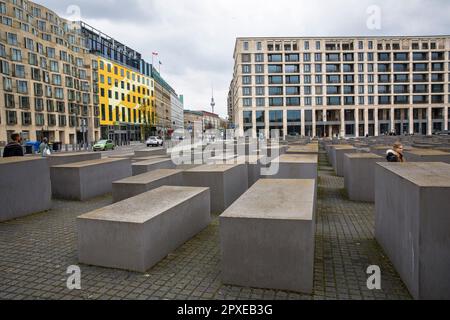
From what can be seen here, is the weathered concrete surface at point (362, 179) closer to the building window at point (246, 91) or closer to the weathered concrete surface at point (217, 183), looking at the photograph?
the weathered concrete surface at point (217, 183)

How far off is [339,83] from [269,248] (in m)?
83.1

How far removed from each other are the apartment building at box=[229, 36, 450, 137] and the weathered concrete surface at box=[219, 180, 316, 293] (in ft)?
244

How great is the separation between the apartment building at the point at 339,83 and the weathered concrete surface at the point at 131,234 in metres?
73.2

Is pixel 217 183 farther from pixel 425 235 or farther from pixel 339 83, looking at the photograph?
pixel 339 83

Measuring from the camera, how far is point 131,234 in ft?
16.8

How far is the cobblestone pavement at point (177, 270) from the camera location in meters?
4.44

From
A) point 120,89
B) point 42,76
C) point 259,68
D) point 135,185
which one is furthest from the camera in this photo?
point 259,68

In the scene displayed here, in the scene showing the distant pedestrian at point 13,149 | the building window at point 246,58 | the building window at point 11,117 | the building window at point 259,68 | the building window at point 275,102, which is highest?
the building window at point 246,58

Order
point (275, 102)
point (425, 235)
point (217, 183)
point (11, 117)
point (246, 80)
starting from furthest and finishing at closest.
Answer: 1. point (275, 102)
2. point (246, 80)
3. point (11, 117)
4. point (217, 183)
5. point (425, 235)

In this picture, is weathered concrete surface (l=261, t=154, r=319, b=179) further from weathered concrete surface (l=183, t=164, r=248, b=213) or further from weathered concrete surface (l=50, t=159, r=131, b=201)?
weathered concrete surface (l=50, t=159, r=131, b=201)

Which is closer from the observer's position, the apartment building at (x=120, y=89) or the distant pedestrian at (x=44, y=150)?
the distant pedestrian at (x=44, y=150)

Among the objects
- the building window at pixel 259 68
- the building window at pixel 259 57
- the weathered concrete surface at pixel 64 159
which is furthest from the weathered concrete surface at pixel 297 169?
the building window at pixel 259 57

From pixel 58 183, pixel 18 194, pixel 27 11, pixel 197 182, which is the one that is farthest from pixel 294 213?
pixel 27 11

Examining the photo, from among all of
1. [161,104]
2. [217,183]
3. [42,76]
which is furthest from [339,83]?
[217,183]
